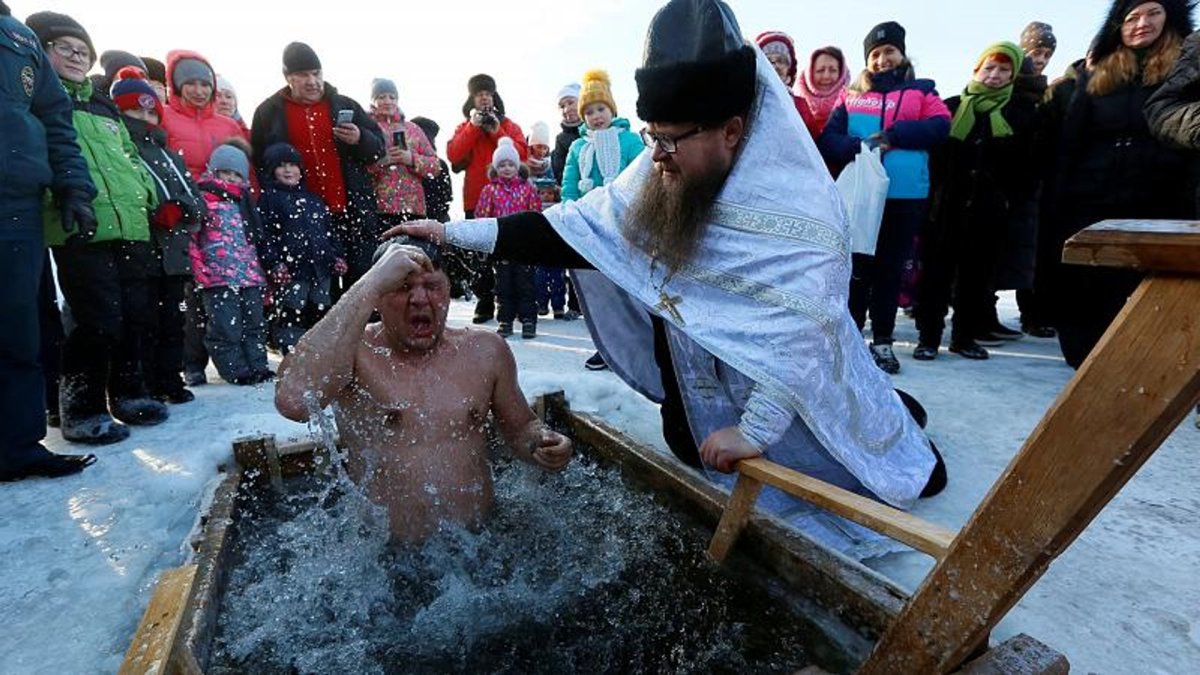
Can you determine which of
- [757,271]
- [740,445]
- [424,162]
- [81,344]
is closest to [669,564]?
[740,445]

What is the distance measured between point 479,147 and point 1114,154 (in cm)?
575

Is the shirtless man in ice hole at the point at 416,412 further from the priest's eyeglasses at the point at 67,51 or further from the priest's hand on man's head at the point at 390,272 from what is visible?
the priest's eyeglasses at the point at 67,51

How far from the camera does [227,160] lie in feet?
16.2

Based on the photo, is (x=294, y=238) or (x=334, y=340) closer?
(x=334, y=340)

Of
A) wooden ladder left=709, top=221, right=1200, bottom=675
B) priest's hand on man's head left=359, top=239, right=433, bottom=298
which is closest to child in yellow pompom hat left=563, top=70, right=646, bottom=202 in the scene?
priest's hand on man's head left=359, top=239, right=433, bottom=298

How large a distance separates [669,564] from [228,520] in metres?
1.76

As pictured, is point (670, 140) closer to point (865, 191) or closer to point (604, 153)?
point (865, 191)

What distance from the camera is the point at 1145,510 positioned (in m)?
2.85

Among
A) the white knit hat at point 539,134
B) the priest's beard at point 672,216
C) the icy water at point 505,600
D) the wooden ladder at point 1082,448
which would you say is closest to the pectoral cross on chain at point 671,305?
the priest's beard at point 672,216

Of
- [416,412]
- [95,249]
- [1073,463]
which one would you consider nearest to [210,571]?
[416,412]

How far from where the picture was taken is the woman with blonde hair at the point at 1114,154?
4.13 metres

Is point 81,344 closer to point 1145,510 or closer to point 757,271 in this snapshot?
point 757,271

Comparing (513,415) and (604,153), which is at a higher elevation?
(604,153)

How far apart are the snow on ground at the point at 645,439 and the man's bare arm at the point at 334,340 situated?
0.80 metres
